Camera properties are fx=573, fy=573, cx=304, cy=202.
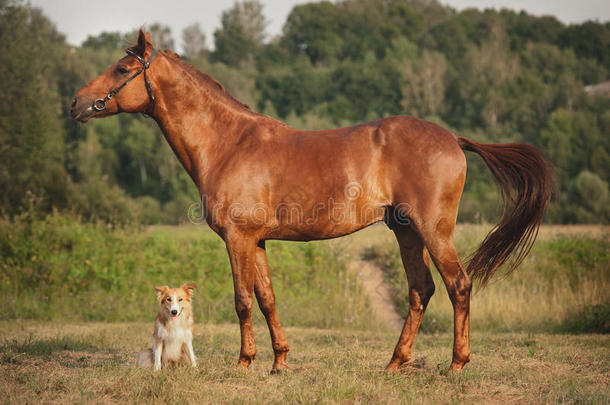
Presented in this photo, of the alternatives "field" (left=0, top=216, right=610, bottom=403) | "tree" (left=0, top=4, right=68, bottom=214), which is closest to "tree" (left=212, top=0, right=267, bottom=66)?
Result: "tree" (left=0, top=4, right=68, bottom=214)

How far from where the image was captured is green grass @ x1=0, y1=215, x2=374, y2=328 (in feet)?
36.0

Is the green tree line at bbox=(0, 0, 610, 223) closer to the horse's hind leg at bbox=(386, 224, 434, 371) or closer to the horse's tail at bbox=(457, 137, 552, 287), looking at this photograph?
the horse's tail at bbox=(457, 137, 552, 287)

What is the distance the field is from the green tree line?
5.78 ft

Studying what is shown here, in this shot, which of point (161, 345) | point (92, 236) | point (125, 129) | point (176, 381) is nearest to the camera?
point (176, 381)

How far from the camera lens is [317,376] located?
5.22 meters

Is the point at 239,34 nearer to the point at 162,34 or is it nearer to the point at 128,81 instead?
the point at 162,34

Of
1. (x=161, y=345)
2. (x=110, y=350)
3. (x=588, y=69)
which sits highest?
(x=588, y=69)

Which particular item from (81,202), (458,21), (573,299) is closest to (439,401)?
(573,299)

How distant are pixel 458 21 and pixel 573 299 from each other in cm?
5698

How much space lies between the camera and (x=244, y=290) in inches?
211

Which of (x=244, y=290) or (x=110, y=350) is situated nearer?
(x=244, y=290)

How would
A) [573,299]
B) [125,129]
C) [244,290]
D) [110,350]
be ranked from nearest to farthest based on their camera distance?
[244,290], [110,350], [573,299], [125,129]

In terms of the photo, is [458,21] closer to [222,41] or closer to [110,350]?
[222,41]

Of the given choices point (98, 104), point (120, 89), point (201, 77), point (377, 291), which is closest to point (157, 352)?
point (98, 104)
